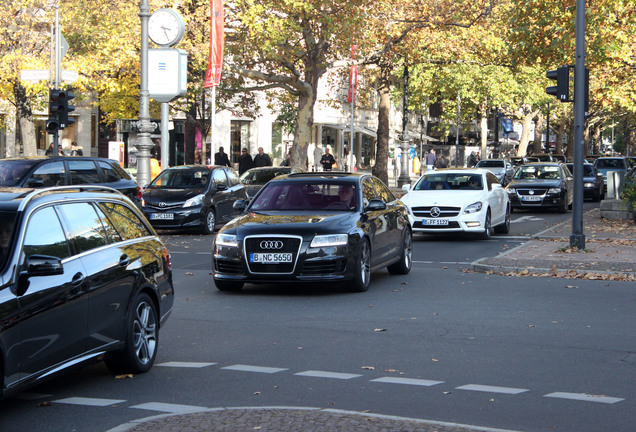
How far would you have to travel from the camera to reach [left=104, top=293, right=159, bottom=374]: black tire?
25.0ft

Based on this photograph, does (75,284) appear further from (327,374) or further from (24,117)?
(24,117)

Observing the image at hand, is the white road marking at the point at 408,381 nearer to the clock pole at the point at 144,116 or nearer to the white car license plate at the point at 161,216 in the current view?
the white car license plate at the point at 161,216

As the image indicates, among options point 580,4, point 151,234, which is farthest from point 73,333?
point 580,4

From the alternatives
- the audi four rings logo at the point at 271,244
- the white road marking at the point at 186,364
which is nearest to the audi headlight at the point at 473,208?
the audi four rings logo at the point at 271,244

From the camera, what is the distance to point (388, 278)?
1491cm

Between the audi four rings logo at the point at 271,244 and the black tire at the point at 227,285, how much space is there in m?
0.76

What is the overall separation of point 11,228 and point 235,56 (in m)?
31.0

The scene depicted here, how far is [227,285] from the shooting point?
1309cm

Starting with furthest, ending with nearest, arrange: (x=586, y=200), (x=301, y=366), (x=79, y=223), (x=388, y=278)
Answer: (x=586, y=200) < (x=388, y=278) < (x=301, y=366) < (x=79, y=223)

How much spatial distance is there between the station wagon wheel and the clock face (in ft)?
17.9

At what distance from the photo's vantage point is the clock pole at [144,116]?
25188 millimetres

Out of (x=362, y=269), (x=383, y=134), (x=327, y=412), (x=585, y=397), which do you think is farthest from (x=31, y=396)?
(x=383, y=134)

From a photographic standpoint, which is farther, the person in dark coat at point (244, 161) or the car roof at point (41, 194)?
the person in dark coat at point (244, 161)

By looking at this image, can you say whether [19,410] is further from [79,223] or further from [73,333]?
[79,223]
